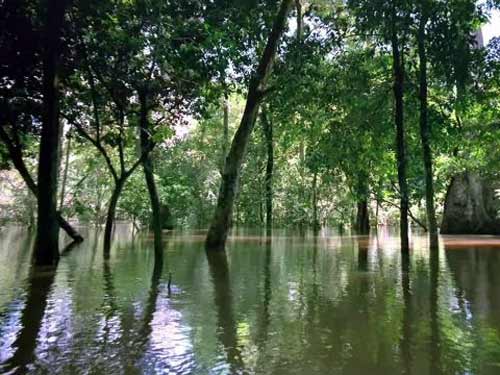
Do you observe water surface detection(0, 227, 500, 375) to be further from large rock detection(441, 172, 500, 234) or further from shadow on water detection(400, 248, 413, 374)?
large rock detection(441, 172, 500, 234)

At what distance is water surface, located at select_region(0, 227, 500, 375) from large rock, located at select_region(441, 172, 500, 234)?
59.4ft

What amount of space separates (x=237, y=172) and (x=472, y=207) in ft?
57.9

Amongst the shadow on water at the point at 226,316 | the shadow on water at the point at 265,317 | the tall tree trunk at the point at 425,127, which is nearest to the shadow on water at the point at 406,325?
A: the shadow on water at the point at 265,317

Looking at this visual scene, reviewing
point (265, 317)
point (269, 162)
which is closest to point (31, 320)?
point (265, 317)

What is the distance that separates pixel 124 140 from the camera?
1723cm

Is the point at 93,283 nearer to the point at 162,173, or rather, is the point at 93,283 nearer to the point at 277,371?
the point at 277,371

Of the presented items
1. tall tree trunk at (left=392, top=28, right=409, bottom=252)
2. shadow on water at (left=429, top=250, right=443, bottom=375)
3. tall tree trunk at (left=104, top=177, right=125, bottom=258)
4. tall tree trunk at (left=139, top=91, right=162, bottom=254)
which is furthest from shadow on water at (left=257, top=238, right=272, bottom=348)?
tall tree trunk at (left=104, top=177, right=125, bottom=258)

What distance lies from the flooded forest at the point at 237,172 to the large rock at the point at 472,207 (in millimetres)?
4805

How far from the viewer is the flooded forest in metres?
5.27

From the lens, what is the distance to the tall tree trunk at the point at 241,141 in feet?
58.0

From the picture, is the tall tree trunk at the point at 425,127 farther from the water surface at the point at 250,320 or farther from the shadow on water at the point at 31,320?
the shadow on water at the point at 31,320

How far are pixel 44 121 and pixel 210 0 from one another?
6.79 m

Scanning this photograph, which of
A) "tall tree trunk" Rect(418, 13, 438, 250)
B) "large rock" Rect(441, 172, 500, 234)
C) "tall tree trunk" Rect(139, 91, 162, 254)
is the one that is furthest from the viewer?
"large rock" Rect(441, 172, 500, 234)

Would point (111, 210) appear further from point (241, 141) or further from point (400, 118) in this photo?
point (400, 118)
